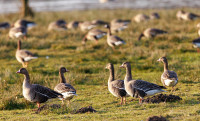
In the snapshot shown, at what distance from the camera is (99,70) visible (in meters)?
16.2

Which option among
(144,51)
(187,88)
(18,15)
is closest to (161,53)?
(144,51)

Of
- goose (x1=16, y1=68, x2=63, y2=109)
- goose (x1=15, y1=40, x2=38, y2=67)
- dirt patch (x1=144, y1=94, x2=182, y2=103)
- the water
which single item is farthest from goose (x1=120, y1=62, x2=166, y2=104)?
the water

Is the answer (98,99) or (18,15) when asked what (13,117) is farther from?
(18,15)

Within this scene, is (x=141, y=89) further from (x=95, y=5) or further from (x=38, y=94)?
(x=95, y=5)

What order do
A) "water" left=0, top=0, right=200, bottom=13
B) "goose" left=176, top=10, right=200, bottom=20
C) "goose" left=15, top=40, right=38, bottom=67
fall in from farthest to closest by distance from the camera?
"water" left=0, top=0, right=200, bottom=13 < "goose" left=176, top=10, right=200, bottom=20 < "goose" left=15, top=40, right=38, bottom=67

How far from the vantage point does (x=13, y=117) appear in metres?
9.52

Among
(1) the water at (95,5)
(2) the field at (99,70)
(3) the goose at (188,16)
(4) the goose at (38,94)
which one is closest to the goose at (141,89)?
(2) the field at (99,70)

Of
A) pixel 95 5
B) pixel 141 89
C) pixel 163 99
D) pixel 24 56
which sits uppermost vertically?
pixel 95 5

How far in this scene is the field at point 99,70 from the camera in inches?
374

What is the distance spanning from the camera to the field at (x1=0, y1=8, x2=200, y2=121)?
31.2 ft

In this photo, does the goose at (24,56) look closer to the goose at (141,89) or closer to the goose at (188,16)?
the goose at (141,89)

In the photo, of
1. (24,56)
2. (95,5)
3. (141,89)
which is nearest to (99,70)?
(24,56)

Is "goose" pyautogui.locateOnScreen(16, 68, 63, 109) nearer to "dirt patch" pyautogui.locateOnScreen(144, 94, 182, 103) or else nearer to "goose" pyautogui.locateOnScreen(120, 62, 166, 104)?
"goose" pyautogui.locateOnScreen(120, 62, 166, 104)

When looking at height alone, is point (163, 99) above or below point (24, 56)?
below
